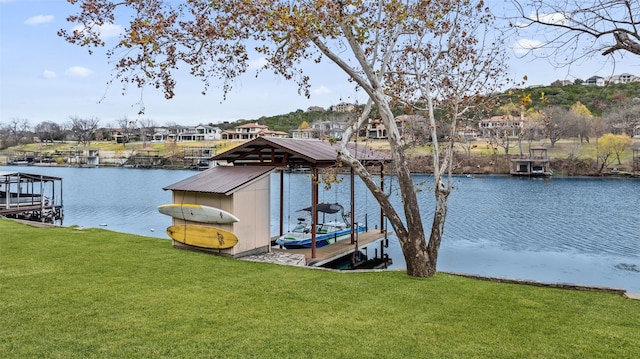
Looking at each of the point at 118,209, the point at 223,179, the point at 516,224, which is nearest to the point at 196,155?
the point at 118,209

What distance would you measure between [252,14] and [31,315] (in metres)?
5.77

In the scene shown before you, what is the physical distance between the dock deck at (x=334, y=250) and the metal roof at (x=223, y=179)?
7.94 feet

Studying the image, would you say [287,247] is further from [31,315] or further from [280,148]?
[31,315]

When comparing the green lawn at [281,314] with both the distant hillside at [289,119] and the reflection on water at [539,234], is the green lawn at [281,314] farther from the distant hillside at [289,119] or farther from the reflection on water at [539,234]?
the distant hillside at [289,119]

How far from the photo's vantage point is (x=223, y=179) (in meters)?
11.1

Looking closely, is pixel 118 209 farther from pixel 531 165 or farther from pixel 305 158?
pixel 531 165

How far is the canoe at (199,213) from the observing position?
1038 cm

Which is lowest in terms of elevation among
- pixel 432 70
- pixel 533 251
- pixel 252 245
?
pixel 533 251

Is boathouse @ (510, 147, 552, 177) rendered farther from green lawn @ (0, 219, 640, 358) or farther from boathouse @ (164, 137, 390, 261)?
green lawn @ (0, 219, 640, 358)

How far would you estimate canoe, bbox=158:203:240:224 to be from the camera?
10.4 metres

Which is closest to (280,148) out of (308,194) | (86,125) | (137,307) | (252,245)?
(252,245)

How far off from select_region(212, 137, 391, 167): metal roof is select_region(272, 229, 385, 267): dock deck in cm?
254

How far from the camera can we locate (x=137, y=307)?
6340 millimetres

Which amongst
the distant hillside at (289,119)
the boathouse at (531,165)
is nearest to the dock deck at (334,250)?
the boathouse at (531,165)
